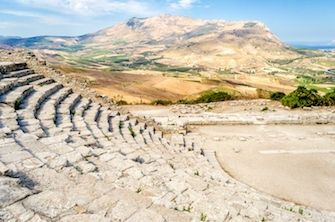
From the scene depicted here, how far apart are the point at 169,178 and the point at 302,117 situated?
13222mm

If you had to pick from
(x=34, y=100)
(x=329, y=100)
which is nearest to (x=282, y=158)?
(x=34, y=100)

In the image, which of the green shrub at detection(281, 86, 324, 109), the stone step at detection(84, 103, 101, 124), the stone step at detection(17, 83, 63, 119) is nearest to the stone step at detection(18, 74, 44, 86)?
the stone step at detection(17, 83, 63, 119)

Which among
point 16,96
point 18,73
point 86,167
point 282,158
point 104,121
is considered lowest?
point 282,158

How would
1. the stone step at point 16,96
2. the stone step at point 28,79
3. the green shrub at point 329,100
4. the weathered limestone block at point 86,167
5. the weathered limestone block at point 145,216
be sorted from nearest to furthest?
the weathered limestone block at point 145,216
the weathered limestone block at point 86,167
the stone step at point 16,96
the stone step at point 28,79
the green shrub at point 329,100

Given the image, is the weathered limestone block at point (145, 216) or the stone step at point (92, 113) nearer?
the weathered limestone block at point (145, 216)

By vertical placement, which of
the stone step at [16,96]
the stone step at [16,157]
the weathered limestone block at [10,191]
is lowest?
the stone step at [16,157]

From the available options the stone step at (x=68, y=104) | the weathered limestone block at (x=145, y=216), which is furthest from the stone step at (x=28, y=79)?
the weathered limestone block at (x=145, y=216)

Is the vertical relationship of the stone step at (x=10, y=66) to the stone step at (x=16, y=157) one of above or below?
above

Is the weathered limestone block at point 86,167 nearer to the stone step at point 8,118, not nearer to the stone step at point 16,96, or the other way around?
the stone step at point 8,118

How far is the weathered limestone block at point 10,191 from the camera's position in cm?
330

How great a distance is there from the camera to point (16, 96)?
9312 millimetres

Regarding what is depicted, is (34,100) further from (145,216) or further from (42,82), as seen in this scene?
(145,216)

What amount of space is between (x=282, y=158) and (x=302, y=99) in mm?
9863

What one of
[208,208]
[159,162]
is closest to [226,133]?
[159,162]
